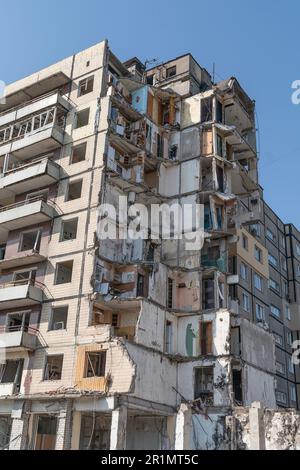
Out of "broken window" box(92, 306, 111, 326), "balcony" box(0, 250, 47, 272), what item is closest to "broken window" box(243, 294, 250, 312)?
"broken window" box(92, 306, 111, 326)

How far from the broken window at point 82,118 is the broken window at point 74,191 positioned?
5.03 m

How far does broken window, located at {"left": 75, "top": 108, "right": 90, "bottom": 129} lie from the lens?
134 feet

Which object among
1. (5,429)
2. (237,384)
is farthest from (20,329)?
(237,384)

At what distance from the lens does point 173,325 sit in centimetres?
3600

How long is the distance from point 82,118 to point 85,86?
2.81 metres

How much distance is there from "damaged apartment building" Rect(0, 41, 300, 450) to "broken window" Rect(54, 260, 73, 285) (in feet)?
0.43

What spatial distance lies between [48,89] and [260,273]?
1046 inches

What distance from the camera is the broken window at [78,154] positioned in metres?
39.8

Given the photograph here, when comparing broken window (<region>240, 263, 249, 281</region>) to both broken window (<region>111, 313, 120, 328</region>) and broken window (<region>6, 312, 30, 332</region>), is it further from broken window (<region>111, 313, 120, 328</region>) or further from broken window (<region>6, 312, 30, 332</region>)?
broken window (<region>6, 312, 30, 332</region>)

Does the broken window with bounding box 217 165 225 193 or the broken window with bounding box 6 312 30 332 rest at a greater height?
the broken window with bounding box 217 165 225 193

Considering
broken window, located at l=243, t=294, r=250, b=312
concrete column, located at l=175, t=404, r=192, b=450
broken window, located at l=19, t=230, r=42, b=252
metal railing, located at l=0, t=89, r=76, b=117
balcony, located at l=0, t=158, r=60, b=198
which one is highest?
metal railing, located at l=0, t=89, r=76, b=117

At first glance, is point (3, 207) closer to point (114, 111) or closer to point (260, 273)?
point (114, 111)

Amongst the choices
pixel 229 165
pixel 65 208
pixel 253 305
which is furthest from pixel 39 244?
pixel 253 305
